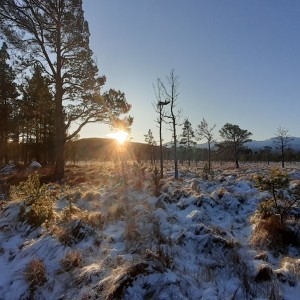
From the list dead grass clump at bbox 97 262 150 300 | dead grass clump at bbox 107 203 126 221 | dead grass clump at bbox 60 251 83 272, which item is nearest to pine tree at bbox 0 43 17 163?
dead grass clump at bbox 107 203 126 221

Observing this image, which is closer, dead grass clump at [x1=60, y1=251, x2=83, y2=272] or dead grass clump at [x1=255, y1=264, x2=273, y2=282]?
dead grass clump at [x1=255, y1=264, x2=273, y2=282]

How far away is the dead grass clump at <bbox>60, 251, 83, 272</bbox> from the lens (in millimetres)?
6566

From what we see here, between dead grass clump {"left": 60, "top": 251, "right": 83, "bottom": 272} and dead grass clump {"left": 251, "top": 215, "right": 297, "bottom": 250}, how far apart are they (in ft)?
12.8

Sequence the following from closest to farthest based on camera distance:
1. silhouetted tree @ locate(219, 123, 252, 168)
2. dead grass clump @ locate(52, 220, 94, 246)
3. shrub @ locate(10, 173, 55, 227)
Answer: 1. dead grass clump @ locate(52, 220, 94, 246)
2. shrub @ locate(10, 173, 55, 227)
3. silhouetted tree @ locate(219, 123, 252, 168)

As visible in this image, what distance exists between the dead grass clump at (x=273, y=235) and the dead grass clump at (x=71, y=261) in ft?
12.8

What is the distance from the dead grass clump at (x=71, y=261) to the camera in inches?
259

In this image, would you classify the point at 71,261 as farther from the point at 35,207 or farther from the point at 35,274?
the point at 35,207

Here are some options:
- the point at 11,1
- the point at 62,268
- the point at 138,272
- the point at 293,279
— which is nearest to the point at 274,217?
the point at 293,279

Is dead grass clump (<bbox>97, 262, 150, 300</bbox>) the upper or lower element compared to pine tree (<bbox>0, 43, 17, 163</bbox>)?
lower

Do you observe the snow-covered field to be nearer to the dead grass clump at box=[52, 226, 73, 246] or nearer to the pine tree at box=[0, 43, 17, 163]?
the dead grass clump at box=[52, 226, 73, 246]

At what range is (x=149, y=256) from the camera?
5832 millimetres

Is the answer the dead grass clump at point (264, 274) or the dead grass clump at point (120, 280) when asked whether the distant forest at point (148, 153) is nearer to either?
the dead grass clump at point (264, 274)

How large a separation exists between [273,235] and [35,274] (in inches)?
203

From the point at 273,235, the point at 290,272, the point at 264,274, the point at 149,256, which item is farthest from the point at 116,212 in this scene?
the point at 290,272
